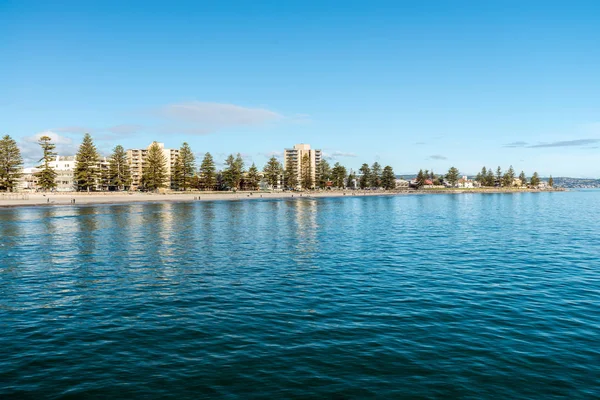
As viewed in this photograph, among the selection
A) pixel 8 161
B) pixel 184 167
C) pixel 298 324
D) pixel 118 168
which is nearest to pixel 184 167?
pixel 184 167

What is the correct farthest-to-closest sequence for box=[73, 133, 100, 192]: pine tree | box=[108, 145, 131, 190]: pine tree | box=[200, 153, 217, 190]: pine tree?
box=[200, 153, 217, 190]: pine tree < box=[108, 145, 131, 190]: pine tree < box=[73, 133, 100, 192]: pine tree

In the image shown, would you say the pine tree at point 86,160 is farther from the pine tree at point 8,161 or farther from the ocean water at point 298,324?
the ocean water at point 298,324

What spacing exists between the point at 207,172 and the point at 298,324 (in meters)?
172

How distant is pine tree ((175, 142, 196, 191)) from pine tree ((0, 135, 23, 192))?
56672 millimetres

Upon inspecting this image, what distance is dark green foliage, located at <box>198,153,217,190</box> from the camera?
179375 millimetres

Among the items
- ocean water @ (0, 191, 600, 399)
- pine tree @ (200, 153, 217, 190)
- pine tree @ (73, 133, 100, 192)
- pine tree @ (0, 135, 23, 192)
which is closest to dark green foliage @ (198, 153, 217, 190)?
pine tree @ (200, 153, 217, 190)

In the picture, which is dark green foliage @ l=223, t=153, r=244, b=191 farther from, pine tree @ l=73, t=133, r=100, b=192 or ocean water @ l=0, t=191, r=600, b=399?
ocean water @ l=0, t=191, r=600, b=399

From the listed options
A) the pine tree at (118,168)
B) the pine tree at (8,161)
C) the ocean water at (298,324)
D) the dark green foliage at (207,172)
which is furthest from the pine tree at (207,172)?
the ocean water at (298,324)

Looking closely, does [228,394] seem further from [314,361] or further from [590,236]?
[590,236]

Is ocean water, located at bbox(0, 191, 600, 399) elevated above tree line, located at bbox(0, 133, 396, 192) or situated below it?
below

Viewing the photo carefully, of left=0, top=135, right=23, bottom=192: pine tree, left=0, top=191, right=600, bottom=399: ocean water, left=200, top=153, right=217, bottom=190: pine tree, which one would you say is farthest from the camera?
left=200, top=153, right=217, bottom=190: pine tree

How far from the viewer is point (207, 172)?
183125mm

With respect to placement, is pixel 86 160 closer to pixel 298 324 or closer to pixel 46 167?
pixel 46 167

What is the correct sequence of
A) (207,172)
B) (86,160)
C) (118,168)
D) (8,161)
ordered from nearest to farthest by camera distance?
1. (8,161)
2. (86,160)
3. (118,168)
4. (207,172)
